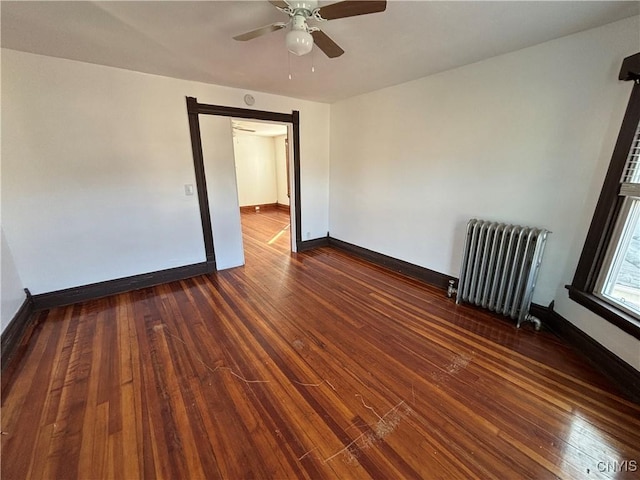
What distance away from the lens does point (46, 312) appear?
8.79 feet

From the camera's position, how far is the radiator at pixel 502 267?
227 cm

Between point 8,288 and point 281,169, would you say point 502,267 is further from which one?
point 281,169

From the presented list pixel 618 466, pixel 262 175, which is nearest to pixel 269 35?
pixel 618 466

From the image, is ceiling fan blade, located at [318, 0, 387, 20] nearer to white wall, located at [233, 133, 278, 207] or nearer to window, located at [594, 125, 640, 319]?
window, located at [594, 125, 640, 319]

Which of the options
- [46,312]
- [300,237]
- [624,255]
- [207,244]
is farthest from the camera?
[300,237]

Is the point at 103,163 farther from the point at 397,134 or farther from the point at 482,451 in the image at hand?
the point at 482,451

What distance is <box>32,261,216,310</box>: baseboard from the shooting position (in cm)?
273

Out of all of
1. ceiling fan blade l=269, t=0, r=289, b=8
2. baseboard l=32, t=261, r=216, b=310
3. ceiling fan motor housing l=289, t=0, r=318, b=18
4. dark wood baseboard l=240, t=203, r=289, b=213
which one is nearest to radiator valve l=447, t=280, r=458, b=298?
ceiling fan motor housing l=289, t=0, r=318, b=18

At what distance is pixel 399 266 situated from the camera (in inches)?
144

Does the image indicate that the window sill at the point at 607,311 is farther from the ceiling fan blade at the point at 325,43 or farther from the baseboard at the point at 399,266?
the ceiling fan blade at the point at 325,43

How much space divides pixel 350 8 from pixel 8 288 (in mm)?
3517

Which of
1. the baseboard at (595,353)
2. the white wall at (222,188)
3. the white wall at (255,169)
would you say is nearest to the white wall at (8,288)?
the white wall at (222,188)

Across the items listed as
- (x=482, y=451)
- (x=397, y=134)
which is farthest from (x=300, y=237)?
(x=482, y=451)

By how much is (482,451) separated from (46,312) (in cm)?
395
